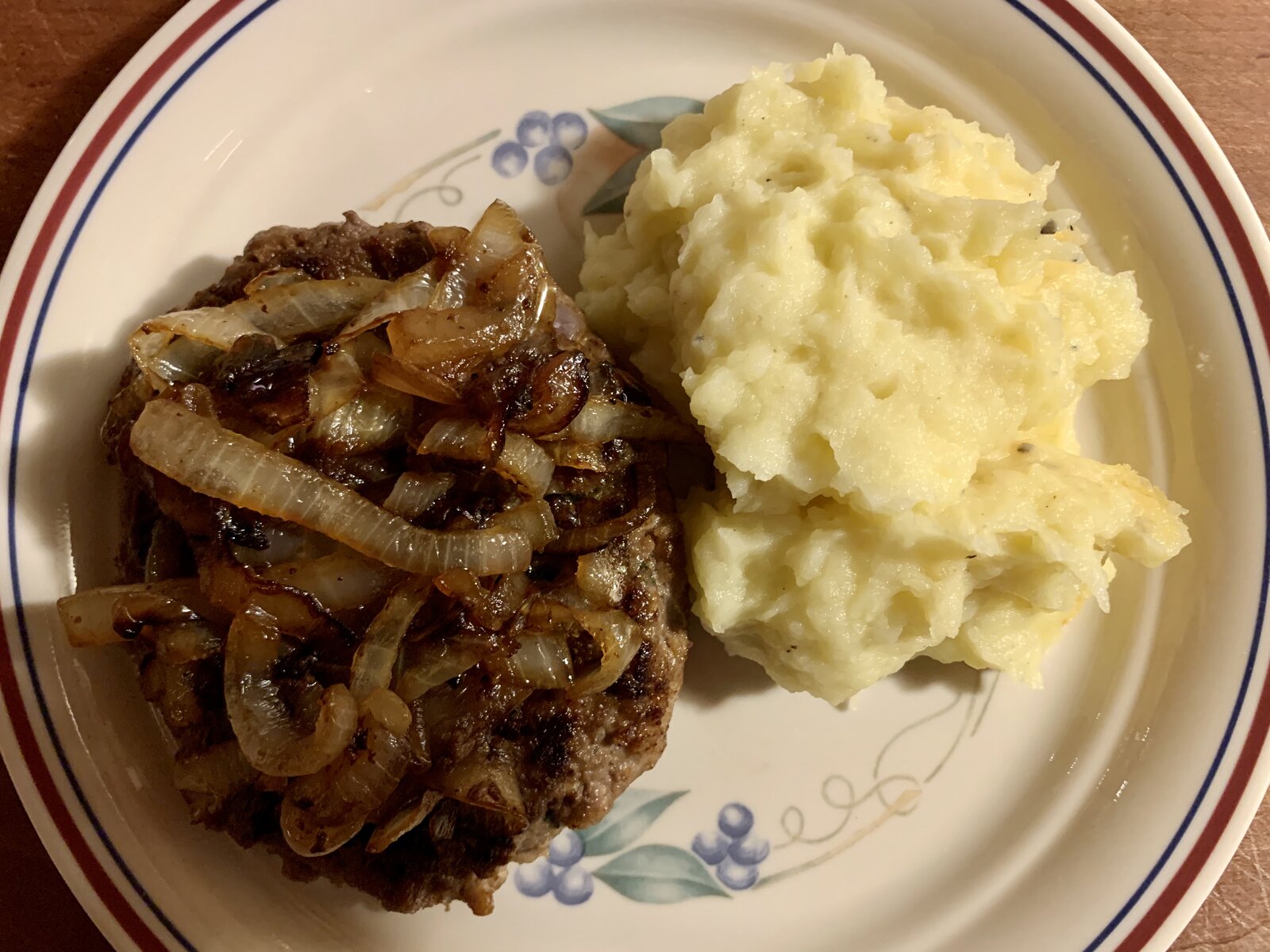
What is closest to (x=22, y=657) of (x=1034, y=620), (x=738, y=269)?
(x=738, y=269)

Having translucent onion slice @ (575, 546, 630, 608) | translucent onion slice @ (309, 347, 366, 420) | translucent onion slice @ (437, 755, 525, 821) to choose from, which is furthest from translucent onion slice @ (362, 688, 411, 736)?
translucent onion slice @ (309, 347, 366, 420)

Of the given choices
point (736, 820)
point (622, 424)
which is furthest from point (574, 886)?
point (622, 424)

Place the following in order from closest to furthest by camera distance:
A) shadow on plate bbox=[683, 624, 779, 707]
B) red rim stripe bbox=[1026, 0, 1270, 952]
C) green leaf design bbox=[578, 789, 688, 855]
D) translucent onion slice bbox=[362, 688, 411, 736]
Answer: translucent onion slice bbox=[362, 688, 411, 736] → red rim stripe bbox=[1026, 0, 1270, 952] → green leaf design bbox=[578, 789, 688, 855] → shadow on plate bbox=[683, 624, 779, 707]

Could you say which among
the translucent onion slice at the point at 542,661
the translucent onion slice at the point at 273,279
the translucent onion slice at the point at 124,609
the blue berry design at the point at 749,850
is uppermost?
the translucent onion slice at the point at 273,279

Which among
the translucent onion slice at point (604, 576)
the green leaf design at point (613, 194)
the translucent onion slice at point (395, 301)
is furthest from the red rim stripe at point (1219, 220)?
the translucent onion slice at point (395, 301)

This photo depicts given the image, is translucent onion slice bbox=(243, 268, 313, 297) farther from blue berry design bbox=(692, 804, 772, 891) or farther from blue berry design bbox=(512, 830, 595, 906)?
blue berry design bbox=(692, 804, 772, 891)

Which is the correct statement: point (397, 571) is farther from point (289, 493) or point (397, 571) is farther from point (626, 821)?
point (626, 821)

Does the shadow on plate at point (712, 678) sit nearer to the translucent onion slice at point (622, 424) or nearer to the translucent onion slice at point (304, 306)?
the translucent onion slice at point (622, 424)

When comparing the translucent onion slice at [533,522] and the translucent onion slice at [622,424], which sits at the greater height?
the translucent onion slice at [622,424]
